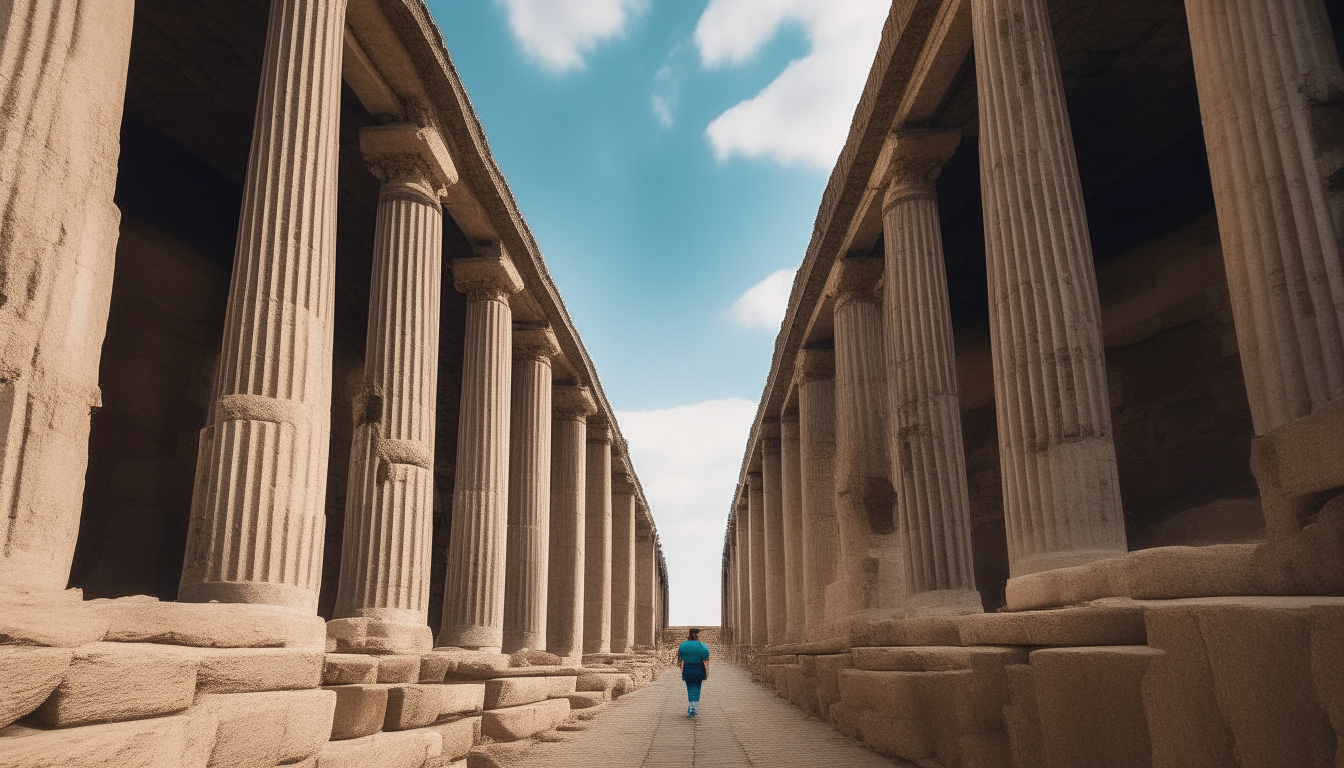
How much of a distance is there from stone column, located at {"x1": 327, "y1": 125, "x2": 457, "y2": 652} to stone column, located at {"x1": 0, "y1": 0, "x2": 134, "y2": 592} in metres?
5.02

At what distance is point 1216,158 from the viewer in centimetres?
641

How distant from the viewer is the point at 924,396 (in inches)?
452

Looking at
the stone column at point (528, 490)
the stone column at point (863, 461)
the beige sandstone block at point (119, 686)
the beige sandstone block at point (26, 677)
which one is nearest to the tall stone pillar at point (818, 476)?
the stone column at point (863, 461)

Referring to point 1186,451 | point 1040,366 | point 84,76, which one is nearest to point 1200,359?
point 1186,451

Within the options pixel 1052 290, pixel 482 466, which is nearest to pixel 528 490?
pixel 482 466

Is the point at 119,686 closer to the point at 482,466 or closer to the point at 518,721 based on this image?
the point at 518,721

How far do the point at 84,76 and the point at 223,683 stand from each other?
3.36 m

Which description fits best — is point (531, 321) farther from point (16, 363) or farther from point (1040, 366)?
point (16, 363)

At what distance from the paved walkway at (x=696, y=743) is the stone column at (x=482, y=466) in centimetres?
240

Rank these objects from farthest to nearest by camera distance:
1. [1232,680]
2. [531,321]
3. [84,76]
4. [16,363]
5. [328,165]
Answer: [531,321], [328,165], [84,76], [16,363], [1232,680]

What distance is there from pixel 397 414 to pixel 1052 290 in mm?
6993

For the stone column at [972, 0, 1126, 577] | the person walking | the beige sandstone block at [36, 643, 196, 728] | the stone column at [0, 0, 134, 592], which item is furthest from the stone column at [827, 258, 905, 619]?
the stone column at [0, 0, 134, 592]

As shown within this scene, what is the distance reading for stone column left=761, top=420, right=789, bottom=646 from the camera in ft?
82.6

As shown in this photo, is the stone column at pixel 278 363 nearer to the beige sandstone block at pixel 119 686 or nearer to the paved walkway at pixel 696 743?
the beige sandstone block at pixel 119 686
